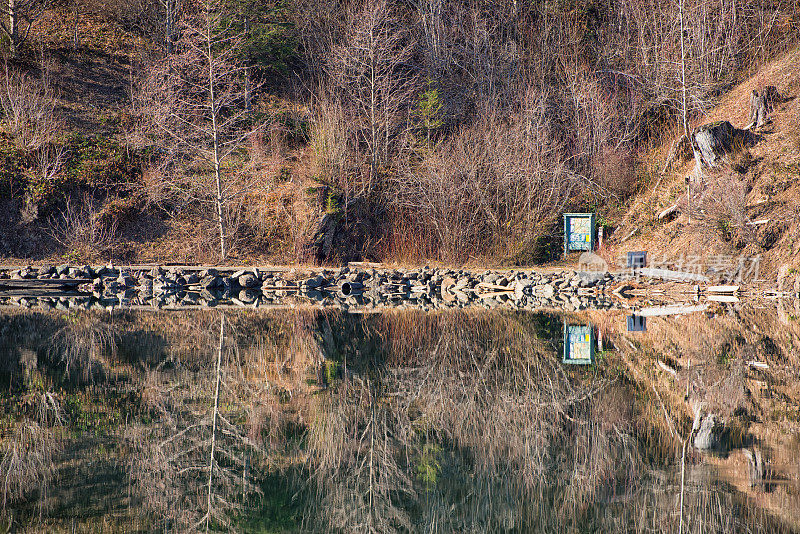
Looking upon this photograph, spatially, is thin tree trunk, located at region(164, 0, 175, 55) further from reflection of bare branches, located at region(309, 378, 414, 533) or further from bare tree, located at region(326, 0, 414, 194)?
reflection of bare branches, located at region(309, 378, 414, 533)

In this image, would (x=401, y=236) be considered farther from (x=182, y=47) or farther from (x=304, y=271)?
(x=182, y=47)

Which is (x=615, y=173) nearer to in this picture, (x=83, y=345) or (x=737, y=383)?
(x=737, y=383)

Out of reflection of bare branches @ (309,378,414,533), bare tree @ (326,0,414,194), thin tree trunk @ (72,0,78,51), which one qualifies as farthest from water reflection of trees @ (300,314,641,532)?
thin tree trunk @ (72,0,78,51)

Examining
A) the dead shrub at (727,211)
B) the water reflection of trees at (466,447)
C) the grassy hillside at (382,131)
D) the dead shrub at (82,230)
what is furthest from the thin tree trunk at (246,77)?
the water reflection of trees at (466,447)

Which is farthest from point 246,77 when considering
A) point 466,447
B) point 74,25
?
point 466,447

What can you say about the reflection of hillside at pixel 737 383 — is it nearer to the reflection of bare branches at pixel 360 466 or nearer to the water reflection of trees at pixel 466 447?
the water reflection of trees at pixel 466 447
